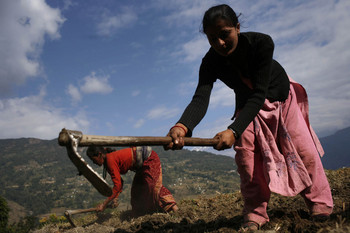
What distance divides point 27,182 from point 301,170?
5091 inches

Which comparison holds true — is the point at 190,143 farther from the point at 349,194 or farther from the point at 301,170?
the point at 349,194

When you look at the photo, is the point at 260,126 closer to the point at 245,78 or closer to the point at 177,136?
the point at 245,78

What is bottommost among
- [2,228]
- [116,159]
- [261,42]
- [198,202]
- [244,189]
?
[2,228]

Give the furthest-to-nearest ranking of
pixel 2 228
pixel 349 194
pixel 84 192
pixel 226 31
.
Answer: pixel 84 192 → pixel 2 228 → pixel 349 194 → pixel 226 31

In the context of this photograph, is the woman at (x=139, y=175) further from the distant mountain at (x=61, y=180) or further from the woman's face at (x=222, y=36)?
the distant mountain at (x=61, y=180)

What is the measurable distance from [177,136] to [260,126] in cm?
85

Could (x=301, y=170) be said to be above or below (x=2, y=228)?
above

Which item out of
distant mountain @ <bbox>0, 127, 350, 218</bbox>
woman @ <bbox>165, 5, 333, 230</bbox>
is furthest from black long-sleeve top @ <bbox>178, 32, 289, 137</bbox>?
distant mountain @ <bbox>0, 127, 350, 218</bbox>

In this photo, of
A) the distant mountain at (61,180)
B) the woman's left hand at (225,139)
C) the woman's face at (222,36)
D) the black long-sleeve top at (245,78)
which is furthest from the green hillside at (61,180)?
the woman's face at (222,36)

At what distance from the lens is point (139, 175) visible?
18.2 ft

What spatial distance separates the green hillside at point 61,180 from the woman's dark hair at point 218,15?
32032 mm

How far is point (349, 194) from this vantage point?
3.59m

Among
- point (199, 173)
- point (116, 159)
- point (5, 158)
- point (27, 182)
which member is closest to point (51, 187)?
point (27, 182)

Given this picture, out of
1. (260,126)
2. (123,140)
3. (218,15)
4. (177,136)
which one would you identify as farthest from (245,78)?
(123,140)
